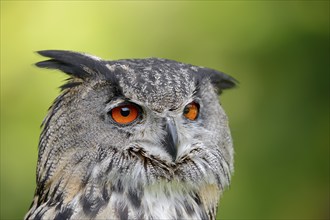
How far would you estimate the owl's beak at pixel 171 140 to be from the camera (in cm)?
279


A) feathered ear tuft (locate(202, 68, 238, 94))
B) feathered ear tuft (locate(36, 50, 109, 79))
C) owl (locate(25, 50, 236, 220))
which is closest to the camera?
owl (locate(25, 50, 236, 220))

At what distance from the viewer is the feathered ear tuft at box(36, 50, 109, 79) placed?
112 inches

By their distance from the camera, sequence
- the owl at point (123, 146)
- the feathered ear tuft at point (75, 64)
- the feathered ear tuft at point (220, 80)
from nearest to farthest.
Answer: the owl at point (123, 146) → the feathered ear tuft at point (75, 64) → the feathered ear tuft at point (220, 80)

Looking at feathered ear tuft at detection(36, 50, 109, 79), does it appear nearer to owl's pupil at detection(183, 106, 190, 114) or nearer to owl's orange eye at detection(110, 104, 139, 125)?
owl's orange eye at detection(110, 104, 139, 125)

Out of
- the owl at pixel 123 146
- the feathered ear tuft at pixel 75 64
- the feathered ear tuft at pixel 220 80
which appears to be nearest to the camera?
the owl at pixel 123 146

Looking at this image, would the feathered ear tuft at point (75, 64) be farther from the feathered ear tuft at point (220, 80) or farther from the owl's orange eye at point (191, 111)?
the feathered ear tuft at point (220, 80)

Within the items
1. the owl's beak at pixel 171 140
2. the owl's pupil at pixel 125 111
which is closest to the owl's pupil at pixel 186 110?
the owl's beak at pixel 171 140

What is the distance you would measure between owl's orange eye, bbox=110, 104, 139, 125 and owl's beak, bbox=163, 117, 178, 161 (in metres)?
0.13

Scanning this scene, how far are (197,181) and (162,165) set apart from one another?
0.16 metres

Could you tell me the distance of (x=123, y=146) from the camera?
110 inches

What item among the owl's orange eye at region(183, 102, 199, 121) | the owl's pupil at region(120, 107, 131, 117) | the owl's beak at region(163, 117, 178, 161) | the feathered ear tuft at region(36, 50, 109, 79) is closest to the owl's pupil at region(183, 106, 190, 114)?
the owl's orange eye at region(183, 102, 199, 121)

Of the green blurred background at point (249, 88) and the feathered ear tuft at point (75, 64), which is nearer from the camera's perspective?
the feathered ear tuft at point (75, 64)

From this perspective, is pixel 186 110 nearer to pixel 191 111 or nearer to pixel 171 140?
pixel 191 111

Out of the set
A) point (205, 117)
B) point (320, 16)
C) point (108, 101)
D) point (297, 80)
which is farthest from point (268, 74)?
point (108, 101)
